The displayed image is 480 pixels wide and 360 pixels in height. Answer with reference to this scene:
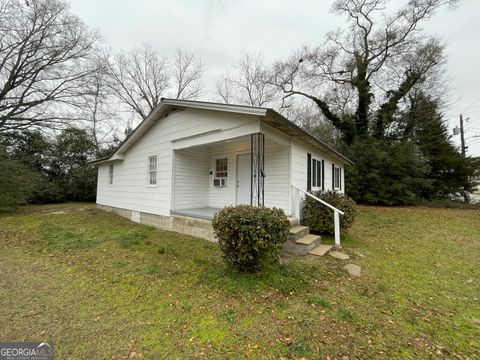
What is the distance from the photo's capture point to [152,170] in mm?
8297

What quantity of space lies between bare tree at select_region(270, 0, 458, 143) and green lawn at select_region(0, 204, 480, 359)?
12.4m

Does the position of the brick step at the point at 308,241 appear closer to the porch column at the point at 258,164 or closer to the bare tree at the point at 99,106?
the porch column at the point at 258,164

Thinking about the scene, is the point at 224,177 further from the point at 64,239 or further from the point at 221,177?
the point at 64,239

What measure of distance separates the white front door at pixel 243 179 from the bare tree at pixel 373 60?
11.5 meters

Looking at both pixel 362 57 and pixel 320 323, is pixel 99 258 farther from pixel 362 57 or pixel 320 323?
pixel 362 57

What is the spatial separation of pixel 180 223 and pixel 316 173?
212 inches

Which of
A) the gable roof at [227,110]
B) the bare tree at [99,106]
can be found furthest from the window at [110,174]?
the bare tree at [99,106]

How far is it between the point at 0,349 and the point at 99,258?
264cm

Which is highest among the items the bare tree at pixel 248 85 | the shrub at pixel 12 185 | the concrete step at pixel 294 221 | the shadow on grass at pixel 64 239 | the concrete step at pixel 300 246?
the bare tree at pixel 248 85

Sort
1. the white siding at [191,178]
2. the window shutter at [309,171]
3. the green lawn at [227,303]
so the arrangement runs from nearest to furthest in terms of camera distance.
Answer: the green lawn at [227,303] → the white siding at [191,178] → the window shutter at [309,171]

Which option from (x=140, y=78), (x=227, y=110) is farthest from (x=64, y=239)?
(x=140, y=78)

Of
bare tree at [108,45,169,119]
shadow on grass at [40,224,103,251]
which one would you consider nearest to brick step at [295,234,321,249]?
shadow on grass at [40,224,103,251]

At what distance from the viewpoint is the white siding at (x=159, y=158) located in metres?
6.37

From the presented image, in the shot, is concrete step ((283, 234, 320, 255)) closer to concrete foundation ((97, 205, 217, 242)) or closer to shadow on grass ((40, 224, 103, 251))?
concrete foundation ((97, 205, 217, 242))
